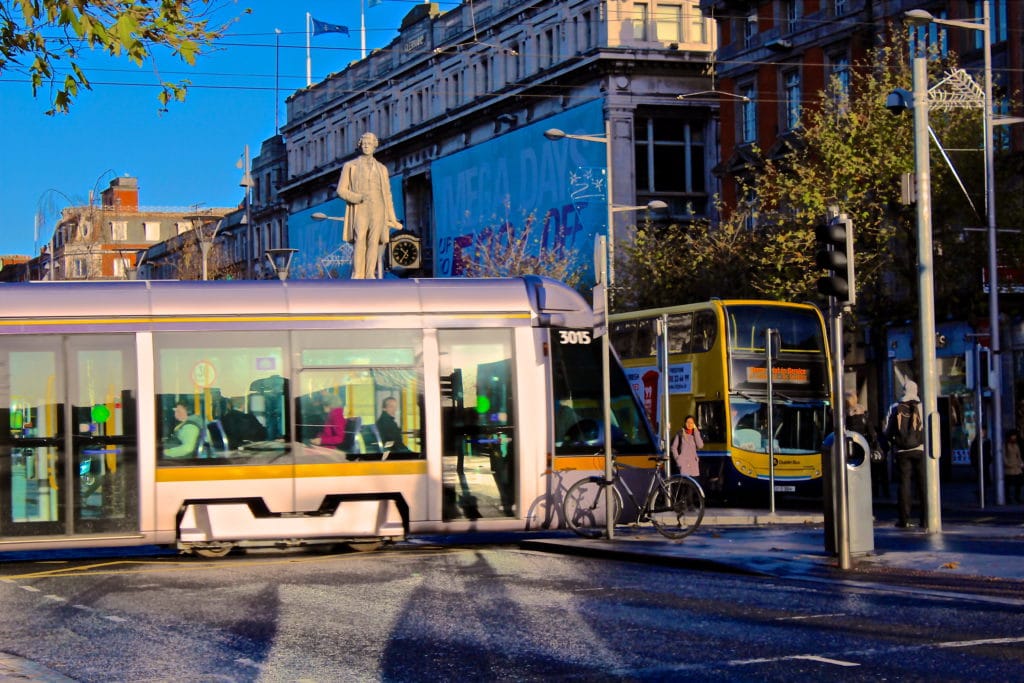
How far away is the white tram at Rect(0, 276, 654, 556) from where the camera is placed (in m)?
16.3

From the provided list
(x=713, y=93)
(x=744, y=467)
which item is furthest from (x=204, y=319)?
(x=713, y=93)

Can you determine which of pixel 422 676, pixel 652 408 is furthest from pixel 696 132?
pixel 422 676

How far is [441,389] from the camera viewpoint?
17172 mm

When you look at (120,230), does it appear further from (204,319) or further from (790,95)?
(204,319)

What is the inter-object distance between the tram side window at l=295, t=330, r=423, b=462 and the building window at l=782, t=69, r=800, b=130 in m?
34.8

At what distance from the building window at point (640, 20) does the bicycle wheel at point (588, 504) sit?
45761 millimetres

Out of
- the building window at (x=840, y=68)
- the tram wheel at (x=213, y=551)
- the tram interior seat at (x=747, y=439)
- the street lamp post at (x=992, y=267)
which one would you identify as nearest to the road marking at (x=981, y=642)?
the tram wheel at (x=213, y=551)

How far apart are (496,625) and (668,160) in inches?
2075

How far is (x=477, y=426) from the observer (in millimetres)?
17172

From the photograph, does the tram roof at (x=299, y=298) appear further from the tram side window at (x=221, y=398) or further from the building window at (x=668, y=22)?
the building window at (x=668, y=22)

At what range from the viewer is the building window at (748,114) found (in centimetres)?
5269

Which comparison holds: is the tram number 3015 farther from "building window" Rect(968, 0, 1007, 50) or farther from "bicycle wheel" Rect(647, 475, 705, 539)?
"building window" Rect(968, 0, 1007, 50)

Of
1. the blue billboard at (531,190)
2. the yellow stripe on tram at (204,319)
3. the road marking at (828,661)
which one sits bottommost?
the road marking at (828,661)

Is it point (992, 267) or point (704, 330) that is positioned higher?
point (992, 267)
